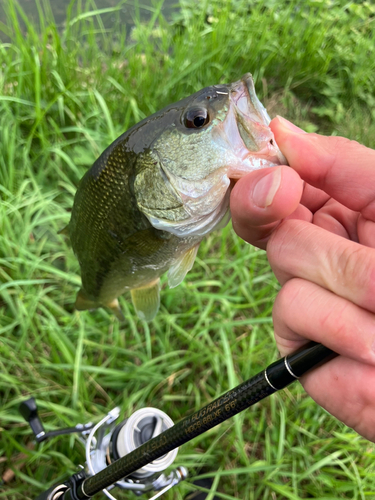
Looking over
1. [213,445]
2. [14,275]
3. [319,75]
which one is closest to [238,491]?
[213,445]

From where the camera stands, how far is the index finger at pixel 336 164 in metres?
0.94

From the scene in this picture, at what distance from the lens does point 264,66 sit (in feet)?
10.5

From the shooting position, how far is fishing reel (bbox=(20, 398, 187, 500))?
4.20ft

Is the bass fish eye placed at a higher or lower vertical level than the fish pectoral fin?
higher

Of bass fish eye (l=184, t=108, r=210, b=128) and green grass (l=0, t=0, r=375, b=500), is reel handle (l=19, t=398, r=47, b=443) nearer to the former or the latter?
green grass (l=0, t=0, r=375, b=500)

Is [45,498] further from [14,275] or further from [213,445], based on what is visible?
[14,275]

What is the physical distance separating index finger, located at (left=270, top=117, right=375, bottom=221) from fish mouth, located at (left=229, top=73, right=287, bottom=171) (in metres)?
0.05

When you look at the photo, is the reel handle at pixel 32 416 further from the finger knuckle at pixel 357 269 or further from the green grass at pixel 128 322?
the finger knuckle at pixel 357 269

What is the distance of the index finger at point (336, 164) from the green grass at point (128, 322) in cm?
122

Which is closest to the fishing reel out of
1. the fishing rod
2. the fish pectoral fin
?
the fishing rod

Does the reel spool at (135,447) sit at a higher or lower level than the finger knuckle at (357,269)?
lower

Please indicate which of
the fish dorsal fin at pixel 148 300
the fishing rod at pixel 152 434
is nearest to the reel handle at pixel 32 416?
the fishing rod at pixel 152 434

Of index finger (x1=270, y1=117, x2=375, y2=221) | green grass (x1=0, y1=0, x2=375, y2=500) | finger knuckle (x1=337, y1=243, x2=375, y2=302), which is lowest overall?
green grass (x1=0, y1=0, x2=375, y2=500)

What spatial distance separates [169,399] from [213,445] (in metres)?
0.34
